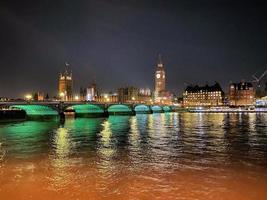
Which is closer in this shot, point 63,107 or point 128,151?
point 128,151

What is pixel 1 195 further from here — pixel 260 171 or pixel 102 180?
pixel 260 171

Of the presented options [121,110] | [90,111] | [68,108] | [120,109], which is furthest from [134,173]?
[120,109]

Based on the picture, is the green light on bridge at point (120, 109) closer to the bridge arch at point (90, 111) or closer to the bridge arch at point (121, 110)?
the bridge arch at point (121, 110)

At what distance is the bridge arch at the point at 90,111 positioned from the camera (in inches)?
4830

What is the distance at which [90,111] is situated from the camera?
128500 mm

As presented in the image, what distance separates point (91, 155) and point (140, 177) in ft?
30.8

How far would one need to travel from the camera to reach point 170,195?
15.9m

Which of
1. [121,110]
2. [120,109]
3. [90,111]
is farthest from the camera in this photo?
[120,109]

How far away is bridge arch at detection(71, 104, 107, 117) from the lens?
122688mm

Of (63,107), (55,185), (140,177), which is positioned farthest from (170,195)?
(63,107)

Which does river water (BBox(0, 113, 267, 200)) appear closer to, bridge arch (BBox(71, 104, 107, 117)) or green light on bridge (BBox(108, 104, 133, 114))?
bridge arch (BBox(71, 104, 107, 117))

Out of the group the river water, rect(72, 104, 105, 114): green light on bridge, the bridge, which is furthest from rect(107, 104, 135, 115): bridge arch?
the river water

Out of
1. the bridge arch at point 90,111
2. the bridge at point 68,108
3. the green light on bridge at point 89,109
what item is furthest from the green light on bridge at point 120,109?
the bridge arch at point 90,111

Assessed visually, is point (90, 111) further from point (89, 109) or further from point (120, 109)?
point (120, 109)
